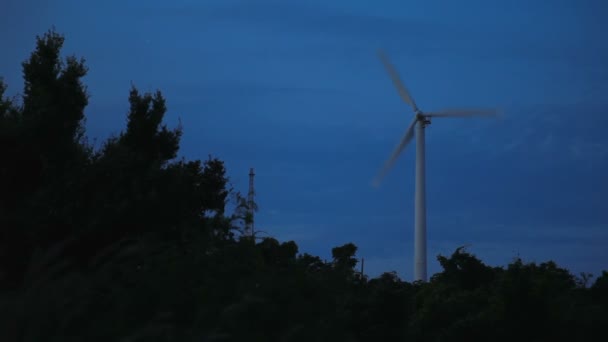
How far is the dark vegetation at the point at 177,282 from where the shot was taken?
6.85 metres

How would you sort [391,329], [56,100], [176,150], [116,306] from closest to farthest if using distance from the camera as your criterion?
[116,306] → [391,329] → [56,100] → [176,150]

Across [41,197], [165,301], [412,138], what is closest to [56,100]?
[41,197]

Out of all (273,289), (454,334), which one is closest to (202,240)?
(273,289)

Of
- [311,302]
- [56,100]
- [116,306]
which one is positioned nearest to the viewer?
[116,306]

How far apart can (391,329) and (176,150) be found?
27.8 metres

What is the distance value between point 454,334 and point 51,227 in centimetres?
2244

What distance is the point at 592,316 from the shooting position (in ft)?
31.0

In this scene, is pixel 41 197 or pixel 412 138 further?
pixel 412 138

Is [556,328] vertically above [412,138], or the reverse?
[412,138]

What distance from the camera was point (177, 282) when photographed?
27.2 ft

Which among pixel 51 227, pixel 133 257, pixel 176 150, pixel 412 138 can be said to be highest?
pixel 412 138

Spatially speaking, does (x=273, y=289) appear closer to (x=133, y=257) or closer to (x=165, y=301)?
(x=165, y=301)

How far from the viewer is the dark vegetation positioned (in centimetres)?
685

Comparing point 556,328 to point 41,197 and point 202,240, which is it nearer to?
point 202,240
